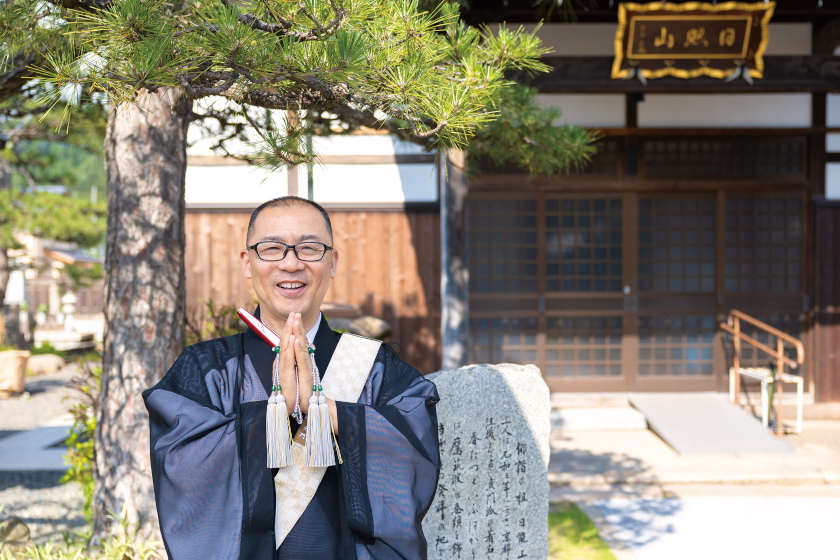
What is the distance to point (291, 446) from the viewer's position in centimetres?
202

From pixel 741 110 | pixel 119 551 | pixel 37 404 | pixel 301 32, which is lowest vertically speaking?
pixel 37 404

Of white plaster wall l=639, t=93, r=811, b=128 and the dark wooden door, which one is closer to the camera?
white plaster wall l=639, t=93, r=811, b=128

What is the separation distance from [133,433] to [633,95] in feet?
A: 22.5

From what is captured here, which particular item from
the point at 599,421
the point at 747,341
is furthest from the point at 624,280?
the point at 599,421

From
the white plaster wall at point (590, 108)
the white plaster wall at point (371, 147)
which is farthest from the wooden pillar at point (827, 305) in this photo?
the white plaster wall at point (371, 147)

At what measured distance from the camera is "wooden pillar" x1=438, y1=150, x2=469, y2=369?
6.84 metres

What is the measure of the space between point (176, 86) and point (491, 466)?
230cm

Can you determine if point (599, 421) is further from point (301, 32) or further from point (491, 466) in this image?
point (301, 32)

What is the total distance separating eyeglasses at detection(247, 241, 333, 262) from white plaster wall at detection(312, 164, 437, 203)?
256 inches

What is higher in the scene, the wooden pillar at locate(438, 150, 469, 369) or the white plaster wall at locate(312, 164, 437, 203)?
the white plaster wall at locate(312, 164, 437, 203)

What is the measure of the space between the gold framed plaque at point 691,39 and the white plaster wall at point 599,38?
1323mm

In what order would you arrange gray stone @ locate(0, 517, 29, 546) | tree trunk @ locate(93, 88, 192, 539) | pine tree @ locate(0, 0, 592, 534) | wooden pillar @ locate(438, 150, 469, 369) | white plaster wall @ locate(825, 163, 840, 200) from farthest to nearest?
white plaster wall @ locate(825, 163, 840, 200) < wooden pillar @ locate(438, 150, 469, 369) < gray stone @ locate(0, 517, 29, 546) < tree trunk @ locate(93, 88, 192, 539) < pine tree @ locate(0, 0, 592, 534)

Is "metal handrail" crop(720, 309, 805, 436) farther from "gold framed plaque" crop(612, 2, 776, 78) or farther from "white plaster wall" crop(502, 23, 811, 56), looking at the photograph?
"white plaster wall" crop(502, 23, 811, 56)

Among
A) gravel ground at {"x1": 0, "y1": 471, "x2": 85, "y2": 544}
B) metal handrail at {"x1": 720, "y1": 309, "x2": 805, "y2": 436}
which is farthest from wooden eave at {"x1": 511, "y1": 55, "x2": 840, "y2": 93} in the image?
gravel ground at {"x1": 0, "y1": 471, "x2": 85, "y2": 544}
